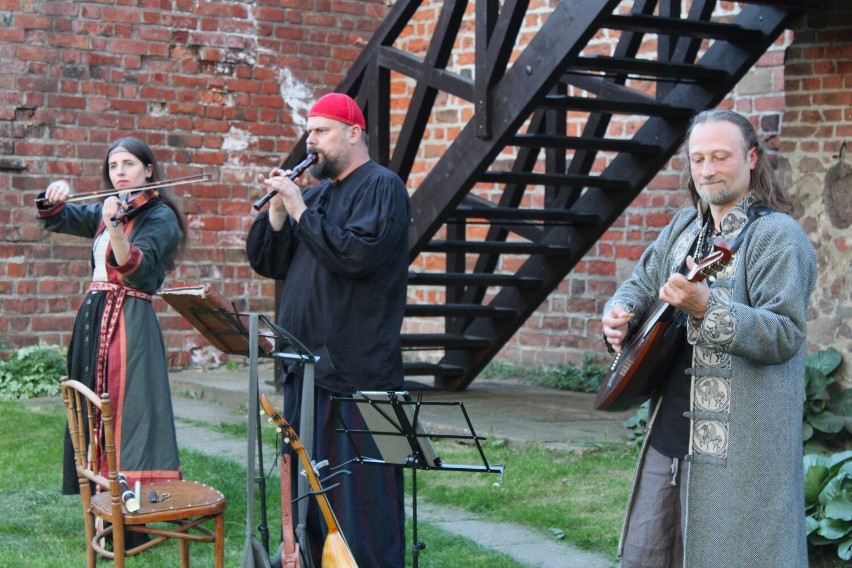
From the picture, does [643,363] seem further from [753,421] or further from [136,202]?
[136,202]

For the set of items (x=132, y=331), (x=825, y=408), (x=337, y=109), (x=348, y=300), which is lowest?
(x=825, y=408)

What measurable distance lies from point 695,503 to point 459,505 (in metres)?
2.52

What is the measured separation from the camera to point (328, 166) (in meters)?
4.36

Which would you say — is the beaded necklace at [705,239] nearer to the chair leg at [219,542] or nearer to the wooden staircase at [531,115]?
the chair leg at [219,542]

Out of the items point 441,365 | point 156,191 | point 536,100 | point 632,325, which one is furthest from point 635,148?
point 632,325

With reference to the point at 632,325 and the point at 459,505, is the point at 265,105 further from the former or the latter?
the point at 632,325

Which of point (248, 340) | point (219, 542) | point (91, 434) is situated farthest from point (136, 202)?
point (219, 542)

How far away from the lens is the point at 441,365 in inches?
332

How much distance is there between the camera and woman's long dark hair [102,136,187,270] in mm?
5039

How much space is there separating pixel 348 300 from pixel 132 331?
118cm

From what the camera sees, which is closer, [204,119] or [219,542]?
[219,542]

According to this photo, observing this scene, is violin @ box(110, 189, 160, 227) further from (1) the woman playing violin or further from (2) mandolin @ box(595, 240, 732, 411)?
(2) mandolin @ box(595, 240, 732, 411)

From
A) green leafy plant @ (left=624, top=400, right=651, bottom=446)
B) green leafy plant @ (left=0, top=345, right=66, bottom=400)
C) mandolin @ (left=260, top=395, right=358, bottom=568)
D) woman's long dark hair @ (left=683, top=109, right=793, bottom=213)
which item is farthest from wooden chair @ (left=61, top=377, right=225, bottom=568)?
green leafy plant @ (left=0, top=345, right=66, bottom=400)

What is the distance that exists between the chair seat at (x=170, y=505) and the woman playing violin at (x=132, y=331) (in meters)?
0.51
